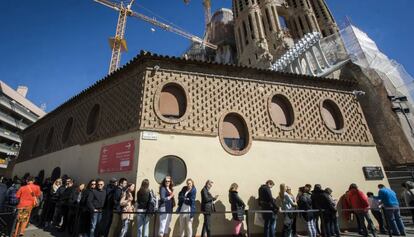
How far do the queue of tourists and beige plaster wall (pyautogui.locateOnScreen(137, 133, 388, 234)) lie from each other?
0.61 m

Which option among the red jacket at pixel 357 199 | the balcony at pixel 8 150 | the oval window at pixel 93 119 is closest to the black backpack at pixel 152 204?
the oval window at pixel 93 119

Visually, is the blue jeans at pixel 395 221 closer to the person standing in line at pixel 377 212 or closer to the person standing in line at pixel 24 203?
the person standing in line at pixel 377 212

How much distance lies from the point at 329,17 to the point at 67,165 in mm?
46338

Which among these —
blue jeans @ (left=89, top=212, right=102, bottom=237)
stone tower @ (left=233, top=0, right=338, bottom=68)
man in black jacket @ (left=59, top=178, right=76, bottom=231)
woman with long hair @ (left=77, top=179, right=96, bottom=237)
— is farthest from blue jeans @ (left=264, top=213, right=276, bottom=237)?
stone tower @ (left=233, top=0, right=338, bottom=68)

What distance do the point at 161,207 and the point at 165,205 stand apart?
0.12 metres

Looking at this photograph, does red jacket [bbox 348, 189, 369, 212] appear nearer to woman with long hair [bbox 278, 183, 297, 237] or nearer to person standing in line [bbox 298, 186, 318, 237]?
person standing in line [bbox 298, 186, 318, 237]

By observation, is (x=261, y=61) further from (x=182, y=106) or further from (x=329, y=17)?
(x=182, y=106)

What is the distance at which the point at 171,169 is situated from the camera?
7.17 meters

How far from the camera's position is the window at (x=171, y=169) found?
7.02 m

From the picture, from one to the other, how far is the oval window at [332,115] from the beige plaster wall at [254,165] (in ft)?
3.62

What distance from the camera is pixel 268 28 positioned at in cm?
3881

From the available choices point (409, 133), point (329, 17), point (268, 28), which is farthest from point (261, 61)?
point (409, 133)

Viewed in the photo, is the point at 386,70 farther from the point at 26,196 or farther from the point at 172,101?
the point at 26,196

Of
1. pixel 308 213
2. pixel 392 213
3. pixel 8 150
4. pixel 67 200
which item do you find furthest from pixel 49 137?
pixel 8 150
